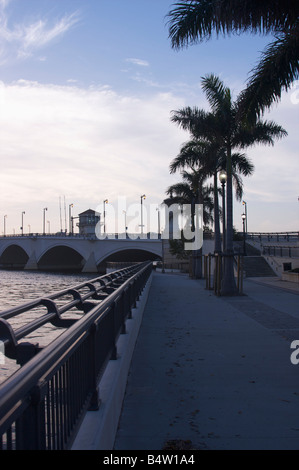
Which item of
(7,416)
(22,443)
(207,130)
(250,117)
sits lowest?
(22,443)

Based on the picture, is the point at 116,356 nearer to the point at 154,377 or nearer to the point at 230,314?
the point at 154,377

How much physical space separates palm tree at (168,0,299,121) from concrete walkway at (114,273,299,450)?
600cm

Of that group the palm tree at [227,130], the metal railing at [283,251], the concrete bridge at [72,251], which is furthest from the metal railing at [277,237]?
the palm tree at [227,130]

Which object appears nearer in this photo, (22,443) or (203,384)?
(22,443)

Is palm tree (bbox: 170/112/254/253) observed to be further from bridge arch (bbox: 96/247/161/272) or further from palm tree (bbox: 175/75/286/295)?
bridge arch (bbox: 96/247/161/272)

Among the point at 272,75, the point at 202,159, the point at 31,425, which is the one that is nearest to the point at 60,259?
the point at 202,159

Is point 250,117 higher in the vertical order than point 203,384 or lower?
higher

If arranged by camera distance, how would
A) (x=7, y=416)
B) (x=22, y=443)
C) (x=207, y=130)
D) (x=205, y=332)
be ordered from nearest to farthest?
(x=7, y=416), (x=22, y=443), (x=205, y=332), (x=207, y=130)

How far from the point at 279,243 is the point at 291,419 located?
141 feet

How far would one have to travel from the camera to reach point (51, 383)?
2.76 metres

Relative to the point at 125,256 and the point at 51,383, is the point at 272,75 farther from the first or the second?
the point at 125,256

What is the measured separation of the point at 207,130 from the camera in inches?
846

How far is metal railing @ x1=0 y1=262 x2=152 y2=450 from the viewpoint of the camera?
2.06 meters

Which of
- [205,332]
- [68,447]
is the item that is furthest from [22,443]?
[205,332]
